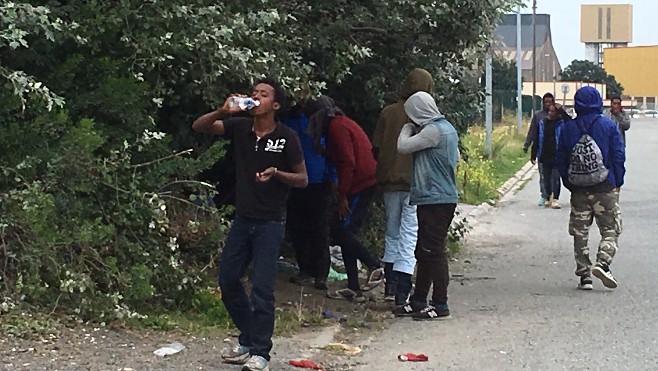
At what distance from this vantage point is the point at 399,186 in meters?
9.34

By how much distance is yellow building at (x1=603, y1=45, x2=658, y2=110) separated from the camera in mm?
128125

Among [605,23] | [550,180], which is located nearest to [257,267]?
[550,180]

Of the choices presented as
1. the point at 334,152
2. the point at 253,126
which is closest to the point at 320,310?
the point at 334,152

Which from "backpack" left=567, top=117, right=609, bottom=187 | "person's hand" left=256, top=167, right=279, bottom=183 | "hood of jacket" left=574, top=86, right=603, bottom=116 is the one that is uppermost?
"hood of jacket" left=574, top=86, right=603, bottom=116

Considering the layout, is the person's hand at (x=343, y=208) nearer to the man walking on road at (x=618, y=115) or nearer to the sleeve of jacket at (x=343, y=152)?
the sleeve of jacket at (x=343, y=152)

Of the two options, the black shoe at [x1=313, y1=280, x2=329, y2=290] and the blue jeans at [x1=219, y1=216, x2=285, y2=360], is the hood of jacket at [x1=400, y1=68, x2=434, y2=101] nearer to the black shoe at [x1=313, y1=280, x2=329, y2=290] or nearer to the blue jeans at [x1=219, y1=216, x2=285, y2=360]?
the black shoe at [x1=313, y1=280, x2=329, y2=290]

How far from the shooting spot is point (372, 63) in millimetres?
10938

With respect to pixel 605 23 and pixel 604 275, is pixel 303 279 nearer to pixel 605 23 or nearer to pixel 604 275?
pixel 604 275

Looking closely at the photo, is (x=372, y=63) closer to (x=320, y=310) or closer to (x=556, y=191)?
(x=320, y=310)

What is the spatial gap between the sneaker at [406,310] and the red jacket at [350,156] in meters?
1.06

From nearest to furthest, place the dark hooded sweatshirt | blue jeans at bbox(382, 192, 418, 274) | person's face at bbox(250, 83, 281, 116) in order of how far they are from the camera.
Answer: person's face at bbox(250, 83, 281, 116), the dark hooded sweatshirt, blue jeans at bbox(382, 192, 418, 274)

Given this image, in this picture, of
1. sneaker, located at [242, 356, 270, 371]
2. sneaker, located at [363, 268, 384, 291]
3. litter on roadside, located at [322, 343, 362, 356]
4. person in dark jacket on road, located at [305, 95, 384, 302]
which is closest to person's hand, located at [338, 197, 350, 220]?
person in dark jacket on road, located at [305, 95, 384, 302]

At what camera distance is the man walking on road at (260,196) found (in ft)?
22.2

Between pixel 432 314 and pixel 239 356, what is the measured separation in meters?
2.52
